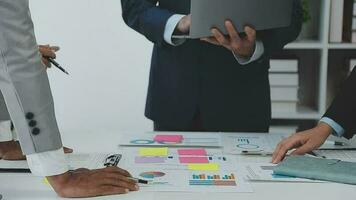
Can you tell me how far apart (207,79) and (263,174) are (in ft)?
1.88

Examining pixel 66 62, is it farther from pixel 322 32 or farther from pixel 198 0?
pixel 198 0

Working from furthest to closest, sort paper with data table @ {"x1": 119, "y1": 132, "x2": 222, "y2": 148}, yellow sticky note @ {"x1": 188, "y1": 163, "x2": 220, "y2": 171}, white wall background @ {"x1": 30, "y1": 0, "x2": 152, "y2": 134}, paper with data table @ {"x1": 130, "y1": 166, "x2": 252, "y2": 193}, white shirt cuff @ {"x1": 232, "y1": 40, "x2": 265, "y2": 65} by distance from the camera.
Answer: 1. white wall background @ {"x1": 30, "y1": 0, "x2": 152, "y2": 134}
2. white shirt cuff @ {"x1": 232, "y1": 40, "x2": 265, "y2": 65}
3. paper with data table @ {"x1": 119, "y1": 132, "x2": 222, "y2": 148}
4. yellow sticky note @ {"x1": 188, "y1": 163, "x2": 220, "y2": 171}
5. paper with data table @ {"x1": 130, "y1": 166, "x2": 252, "y2": 193}

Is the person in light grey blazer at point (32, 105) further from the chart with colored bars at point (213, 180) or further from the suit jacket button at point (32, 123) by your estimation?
the chart with colored bars at point (213, 180)

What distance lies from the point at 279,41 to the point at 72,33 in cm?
154

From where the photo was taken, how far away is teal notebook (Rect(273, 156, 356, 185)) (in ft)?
3.50

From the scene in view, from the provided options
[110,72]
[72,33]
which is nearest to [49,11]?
[72,33]

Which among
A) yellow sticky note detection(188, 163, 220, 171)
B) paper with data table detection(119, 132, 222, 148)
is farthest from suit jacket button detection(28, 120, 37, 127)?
paper with data table detection(119, 132, 222, 148)

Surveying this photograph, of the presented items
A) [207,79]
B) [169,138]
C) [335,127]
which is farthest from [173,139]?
[335,127]

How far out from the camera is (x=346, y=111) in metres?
1.31

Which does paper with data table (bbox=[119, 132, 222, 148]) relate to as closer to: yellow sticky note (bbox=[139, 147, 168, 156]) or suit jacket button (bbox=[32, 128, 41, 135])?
yellow sticky note (bbox=[139, 147, 168, 156])

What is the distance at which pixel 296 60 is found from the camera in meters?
2.38

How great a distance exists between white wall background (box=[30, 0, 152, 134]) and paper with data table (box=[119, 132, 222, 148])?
1.28 metres

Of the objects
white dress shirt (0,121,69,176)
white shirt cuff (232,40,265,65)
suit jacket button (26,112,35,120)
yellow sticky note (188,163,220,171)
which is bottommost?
yellow sticky note (188,163,220,171)

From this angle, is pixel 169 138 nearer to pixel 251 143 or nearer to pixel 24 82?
pixel 251 143
